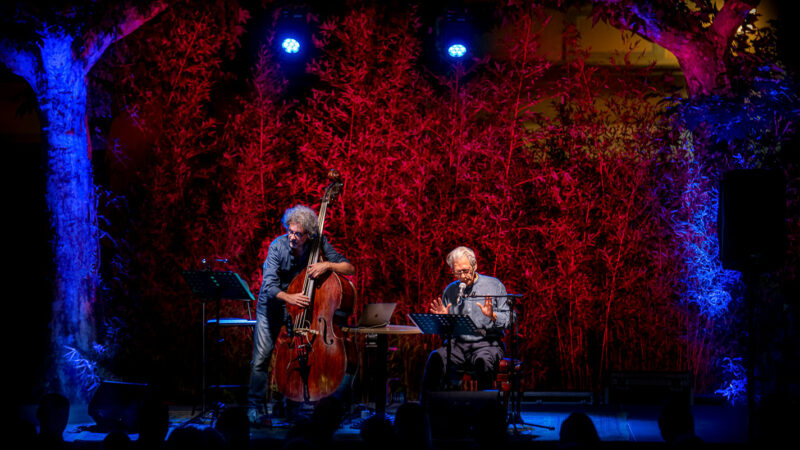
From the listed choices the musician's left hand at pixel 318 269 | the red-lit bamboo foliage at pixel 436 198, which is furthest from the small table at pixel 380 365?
the red-lit bamboo foliage at pixel 436 198

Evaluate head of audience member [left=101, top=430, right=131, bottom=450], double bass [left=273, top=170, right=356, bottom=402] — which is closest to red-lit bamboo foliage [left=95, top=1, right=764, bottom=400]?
double bass [left=273, top=170, right=356, bottom=402]

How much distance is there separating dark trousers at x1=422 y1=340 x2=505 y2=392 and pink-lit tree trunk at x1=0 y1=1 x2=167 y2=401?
2644 mm

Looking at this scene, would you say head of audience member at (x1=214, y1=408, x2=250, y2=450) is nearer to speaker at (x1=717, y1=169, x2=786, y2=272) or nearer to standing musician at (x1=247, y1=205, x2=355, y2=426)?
standing musician at (x1=247, y1=205, x2=355, y2=426)

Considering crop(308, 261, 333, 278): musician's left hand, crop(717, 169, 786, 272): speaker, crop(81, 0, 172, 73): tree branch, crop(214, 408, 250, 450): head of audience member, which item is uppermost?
crop(81, 0, 172, 73): tree branch

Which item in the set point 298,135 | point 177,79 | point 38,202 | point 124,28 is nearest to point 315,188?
point 298,135

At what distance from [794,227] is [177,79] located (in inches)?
205

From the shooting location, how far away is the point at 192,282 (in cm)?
486

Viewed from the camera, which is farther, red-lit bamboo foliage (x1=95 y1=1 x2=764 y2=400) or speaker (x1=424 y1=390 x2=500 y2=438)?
red-lit bamboo foliage (x1=95 y1=1 x2=764 y2=400)

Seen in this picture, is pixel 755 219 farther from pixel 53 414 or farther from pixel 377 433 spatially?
pixel 53 414

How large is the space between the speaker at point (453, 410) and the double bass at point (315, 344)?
25.5 inches

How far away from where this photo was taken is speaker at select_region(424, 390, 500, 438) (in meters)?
4.38

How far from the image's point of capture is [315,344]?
4754 mm

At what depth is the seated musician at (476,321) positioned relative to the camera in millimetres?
5039

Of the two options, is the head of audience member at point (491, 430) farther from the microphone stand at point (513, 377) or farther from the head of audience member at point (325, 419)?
the microphone stand at point (513, 377)
